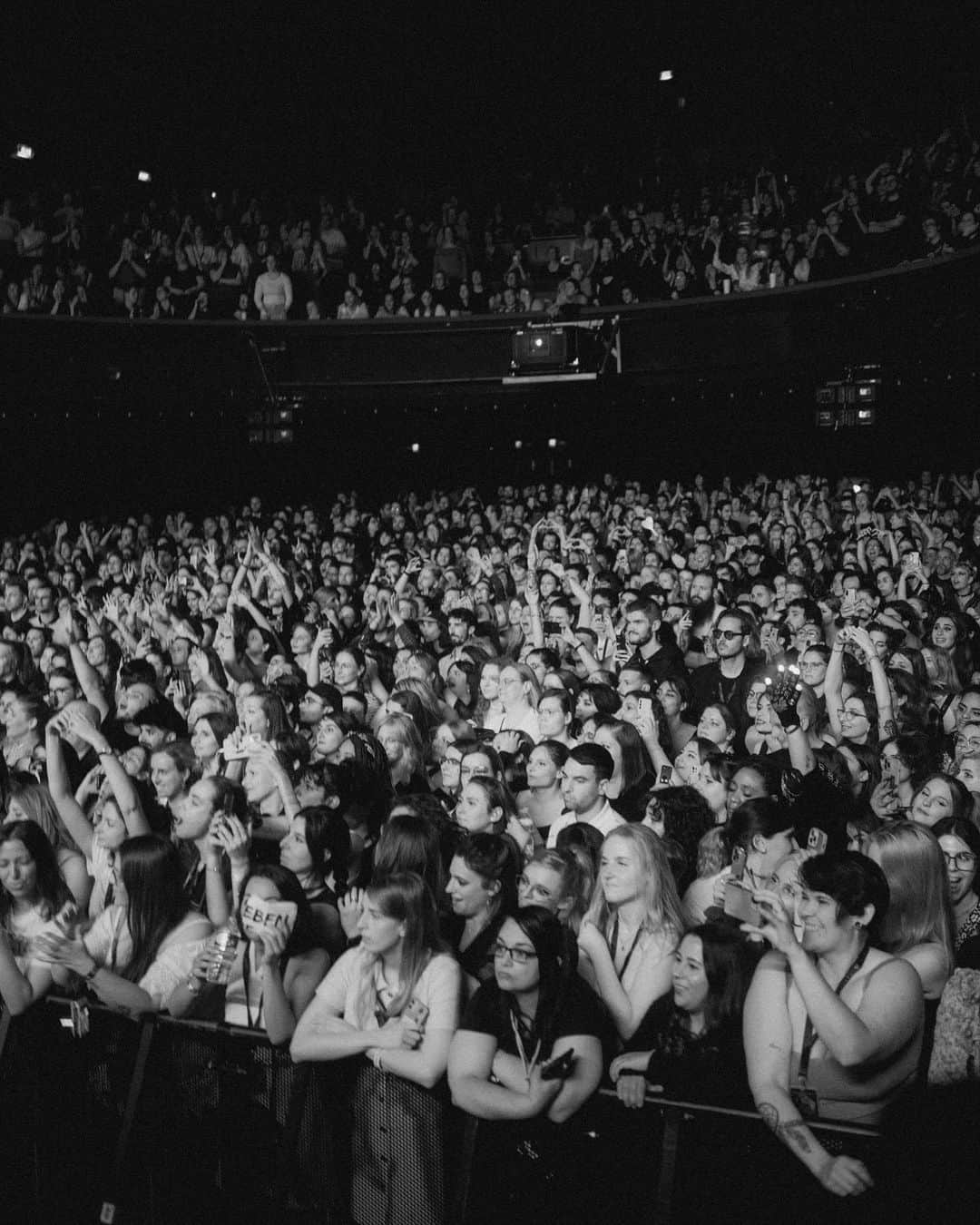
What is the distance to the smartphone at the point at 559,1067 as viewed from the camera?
2951 mm

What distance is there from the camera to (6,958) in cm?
357

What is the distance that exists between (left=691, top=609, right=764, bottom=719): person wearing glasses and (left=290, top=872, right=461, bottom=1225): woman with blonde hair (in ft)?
13.1

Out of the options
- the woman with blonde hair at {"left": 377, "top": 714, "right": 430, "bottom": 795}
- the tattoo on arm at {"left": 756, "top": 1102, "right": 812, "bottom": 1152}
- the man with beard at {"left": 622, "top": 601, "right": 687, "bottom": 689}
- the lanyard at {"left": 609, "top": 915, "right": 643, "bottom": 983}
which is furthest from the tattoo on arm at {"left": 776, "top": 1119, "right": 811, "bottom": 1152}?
the man with beard at {"left": 622, "top": 601, "right": 687, "bottom": 689}

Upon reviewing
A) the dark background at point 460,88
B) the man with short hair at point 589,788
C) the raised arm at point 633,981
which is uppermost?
the dark background at point 460,88

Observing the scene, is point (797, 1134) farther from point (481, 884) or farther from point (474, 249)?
point (474, 249)

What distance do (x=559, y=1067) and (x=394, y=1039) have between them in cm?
47

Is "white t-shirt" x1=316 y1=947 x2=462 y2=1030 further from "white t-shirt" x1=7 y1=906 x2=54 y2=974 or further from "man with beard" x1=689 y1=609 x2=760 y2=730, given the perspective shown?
"man with beard" x1=689 y1=609 x2=760 y2=730

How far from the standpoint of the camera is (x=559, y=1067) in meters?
2.96

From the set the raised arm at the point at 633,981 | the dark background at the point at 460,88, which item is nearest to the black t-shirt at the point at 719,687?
the raised arm at the point at 633,981

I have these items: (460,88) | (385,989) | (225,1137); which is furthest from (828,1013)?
(460,88)

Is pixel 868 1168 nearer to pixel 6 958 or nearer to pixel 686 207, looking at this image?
pixel 6 958

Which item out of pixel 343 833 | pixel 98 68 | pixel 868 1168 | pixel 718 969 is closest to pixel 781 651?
pixel 343 833

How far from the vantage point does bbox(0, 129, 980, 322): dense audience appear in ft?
48.2

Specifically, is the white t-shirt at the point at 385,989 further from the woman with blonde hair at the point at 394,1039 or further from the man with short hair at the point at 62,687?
the man with short hair at the point at 62,687
